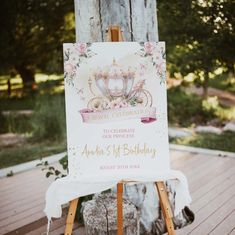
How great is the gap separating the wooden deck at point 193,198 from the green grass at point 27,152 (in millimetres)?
653

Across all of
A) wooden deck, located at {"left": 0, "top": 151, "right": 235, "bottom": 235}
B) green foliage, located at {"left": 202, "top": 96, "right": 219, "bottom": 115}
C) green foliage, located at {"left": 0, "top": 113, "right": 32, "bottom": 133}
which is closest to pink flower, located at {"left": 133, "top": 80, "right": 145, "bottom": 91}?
wooden deck, located at {"left": 0, "top": 151, "right": 235, "bottom": 235}

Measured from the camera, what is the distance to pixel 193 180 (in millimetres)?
4371

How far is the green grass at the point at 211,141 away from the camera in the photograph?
5.78 m

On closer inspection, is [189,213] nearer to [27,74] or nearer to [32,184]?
[32,184]

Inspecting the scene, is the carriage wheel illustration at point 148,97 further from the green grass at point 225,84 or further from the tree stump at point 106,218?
the green grass at point 225,84

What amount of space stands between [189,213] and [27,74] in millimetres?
7102

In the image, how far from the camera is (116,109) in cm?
250

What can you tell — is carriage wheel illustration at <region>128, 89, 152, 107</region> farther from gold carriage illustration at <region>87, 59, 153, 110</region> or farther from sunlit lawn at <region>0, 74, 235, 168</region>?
sunlit lawn at <region>0, 74, 235, 168</region>

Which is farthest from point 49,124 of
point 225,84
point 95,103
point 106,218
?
point 225,84

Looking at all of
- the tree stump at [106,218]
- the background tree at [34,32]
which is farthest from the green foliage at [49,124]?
the tree stump at [106,218]

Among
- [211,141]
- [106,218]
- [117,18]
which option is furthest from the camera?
[211,141]

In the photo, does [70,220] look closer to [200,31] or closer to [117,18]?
[117,18]

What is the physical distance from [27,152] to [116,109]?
3.63 metres

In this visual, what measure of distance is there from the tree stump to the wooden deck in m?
0.51
